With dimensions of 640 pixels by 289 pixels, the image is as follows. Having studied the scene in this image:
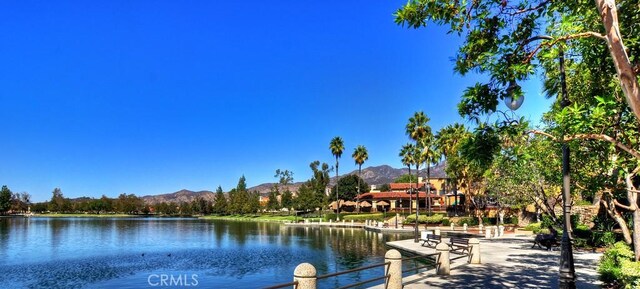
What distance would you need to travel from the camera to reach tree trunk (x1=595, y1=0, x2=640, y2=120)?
538 centimetres

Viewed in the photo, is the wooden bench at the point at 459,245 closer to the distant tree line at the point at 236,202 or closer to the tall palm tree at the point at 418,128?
the tall palm tree at the point at 418,128

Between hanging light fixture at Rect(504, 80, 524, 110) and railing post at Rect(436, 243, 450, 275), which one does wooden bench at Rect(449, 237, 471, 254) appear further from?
hanging light fixture at Rect(504, 80, 524, 110)

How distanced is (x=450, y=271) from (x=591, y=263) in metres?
7.24

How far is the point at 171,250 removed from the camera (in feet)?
133

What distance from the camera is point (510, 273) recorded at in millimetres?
17344

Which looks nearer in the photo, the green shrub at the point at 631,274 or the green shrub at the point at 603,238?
the green shrub at the point at 631,274

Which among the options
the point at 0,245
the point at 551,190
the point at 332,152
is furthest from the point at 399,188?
the point at 0,245

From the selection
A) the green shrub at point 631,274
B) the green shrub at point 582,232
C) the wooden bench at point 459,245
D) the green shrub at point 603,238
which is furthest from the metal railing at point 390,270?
the green shrub at point 582,232

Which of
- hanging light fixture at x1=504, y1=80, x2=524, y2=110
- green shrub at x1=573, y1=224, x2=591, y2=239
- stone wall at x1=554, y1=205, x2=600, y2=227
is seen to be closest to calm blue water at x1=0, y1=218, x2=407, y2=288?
green shrub at x1=573, y1=224, x2=591, y2=239

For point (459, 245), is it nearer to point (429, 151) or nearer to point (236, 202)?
point (429, 151)

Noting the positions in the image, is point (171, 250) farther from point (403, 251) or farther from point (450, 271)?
point (450, 271)

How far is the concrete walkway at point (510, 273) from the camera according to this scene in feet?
48.9

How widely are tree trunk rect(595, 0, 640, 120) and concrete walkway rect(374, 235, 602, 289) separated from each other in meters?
10.4

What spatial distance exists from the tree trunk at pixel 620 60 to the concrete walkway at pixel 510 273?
10432 mm
